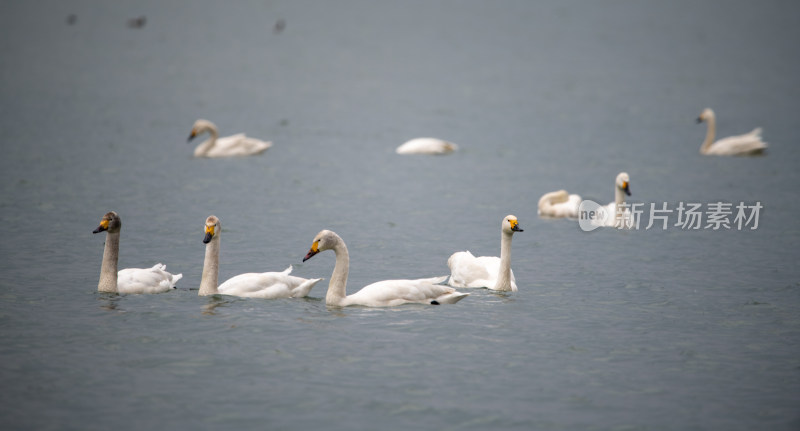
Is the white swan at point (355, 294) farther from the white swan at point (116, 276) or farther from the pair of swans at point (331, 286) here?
the white swan at point (116, 276)

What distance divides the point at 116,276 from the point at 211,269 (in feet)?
4.99

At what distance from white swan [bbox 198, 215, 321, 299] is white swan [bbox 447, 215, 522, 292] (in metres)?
2.56

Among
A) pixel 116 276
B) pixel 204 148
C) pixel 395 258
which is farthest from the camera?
pixel 204 148

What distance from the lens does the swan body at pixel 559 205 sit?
23.7 meters

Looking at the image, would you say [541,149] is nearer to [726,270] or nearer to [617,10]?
[726,270]

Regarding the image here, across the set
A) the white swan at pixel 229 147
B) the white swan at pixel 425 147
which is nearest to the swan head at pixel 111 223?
the white swan at pixel 229 147

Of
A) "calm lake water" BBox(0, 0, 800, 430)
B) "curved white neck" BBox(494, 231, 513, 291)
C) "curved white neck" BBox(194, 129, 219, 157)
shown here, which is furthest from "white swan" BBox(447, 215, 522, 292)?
"curved white neck" BBox(194, 129, 219, 157)

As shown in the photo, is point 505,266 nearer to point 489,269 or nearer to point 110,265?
point 489,269

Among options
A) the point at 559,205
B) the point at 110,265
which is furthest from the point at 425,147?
the point at 110,265

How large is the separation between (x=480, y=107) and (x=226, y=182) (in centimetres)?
2298

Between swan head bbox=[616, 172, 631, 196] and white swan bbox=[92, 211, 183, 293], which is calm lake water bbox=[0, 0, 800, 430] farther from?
swan head bbox=[616, 172, 631, 196]

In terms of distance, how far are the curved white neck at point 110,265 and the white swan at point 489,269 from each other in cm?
528

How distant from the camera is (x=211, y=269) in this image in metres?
15.4

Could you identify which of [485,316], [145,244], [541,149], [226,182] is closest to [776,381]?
[485,316]
